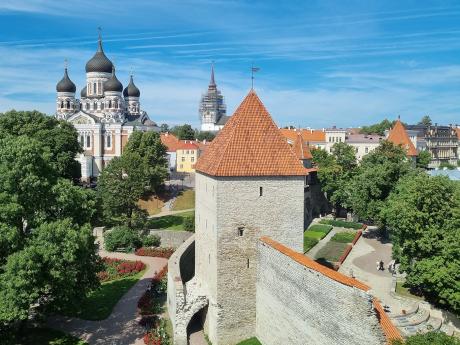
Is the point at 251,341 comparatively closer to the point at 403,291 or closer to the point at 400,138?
the point at 403,291

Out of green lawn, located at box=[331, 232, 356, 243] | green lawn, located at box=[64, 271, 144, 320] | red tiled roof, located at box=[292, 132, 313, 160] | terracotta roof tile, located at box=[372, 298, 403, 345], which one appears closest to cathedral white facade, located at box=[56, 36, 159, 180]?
red tiled roof, located at box=[292, 132, 313, 160]

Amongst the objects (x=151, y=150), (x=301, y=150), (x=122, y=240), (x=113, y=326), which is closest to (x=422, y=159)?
(x=301, y=150)

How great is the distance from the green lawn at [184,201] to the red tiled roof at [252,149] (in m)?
32.7

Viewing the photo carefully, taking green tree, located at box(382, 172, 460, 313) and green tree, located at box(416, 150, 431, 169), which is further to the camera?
green tree, located at box(416, 150, 431, 169)

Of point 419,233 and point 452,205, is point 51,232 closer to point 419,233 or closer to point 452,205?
point 419,233

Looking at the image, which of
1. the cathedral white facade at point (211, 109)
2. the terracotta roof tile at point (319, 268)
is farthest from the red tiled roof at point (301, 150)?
the cathedral white facade at point (211, 109)

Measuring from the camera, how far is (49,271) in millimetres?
18359

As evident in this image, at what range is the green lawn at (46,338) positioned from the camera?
2125 cm

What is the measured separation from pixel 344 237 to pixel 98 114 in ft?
168

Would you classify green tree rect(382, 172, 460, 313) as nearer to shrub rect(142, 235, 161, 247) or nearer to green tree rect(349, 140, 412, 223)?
green tree rect(349, 140, 412, 223)

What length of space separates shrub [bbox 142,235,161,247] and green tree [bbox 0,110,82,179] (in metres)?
12.1

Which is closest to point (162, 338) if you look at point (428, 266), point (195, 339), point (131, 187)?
point (195, 339)

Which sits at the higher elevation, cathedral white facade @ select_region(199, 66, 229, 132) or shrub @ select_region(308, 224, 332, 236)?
cathedral white facade @ select_region(199, 66, 229, 132)

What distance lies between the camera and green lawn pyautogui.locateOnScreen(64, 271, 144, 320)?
961 inches
